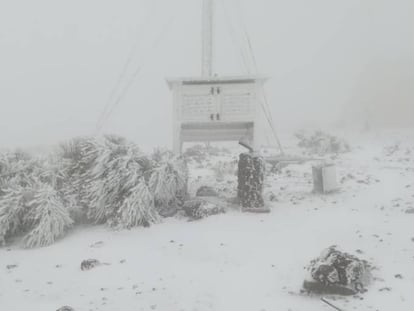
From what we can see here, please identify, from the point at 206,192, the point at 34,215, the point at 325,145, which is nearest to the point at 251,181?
the point at 206,192

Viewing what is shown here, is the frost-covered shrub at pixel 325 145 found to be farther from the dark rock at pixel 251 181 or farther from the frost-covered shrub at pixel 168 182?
the frost-covered shrub at pixel 168 182

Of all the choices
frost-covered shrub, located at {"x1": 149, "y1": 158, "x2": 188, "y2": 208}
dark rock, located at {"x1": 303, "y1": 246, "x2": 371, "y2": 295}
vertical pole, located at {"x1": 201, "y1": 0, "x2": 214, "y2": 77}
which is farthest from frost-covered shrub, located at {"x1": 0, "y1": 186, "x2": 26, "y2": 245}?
vertical pole, located at {"x1": 201, "y1": 0, "x2": 214, "y2": 77}

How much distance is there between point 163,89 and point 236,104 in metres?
38.1

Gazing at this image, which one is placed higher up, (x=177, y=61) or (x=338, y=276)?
(x=177, y=61)

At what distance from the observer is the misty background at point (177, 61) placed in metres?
24.5

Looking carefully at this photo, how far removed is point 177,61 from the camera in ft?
149

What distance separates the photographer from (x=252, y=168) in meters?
5.82

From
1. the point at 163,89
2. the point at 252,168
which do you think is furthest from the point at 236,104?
the point at 163,89

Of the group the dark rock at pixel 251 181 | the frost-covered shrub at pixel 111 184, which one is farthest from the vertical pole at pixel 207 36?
the frost-covered shrub at pixel 111 184

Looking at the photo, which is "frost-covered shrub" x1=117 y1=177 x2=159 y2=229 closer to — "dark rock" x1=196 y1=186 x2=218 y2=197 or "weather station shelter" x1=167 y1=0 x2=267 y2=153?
"dark rock" x1=196 y1=186 x2=218 y2=197

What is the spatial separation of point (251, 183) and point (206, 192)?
0.91 metres

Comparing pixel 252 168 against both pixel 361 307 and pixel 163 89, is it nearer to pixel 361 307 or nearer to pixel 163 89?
pixel 361 307

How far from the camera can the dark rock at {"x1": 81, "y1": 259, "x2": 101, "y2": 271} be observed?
13.5 ft

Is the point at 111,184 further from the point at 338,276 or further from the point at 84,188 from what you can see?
the point at 338,276
